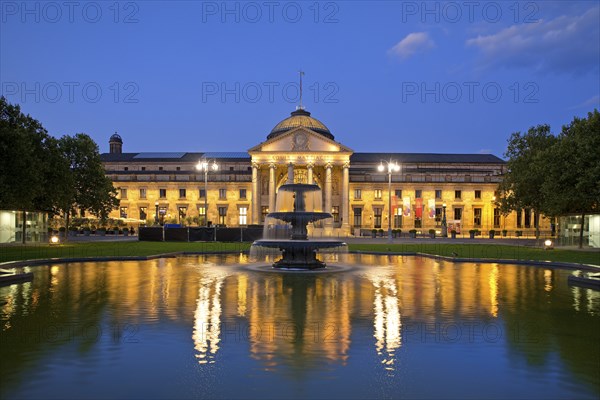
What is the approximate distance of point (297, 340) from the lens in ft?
32.0

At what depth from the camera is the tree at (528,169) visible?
5309cm

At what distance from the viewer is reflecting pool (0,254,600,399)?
23.8 ft

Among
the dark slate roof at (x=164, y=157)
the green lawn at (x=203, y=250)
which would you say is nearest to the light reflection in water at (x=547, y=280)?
the green lawn at (x=203, y=250)

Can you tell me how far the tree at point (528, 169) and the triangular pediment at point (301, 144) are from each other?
31.3 meters

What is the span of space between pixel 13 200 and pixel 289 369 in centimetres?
3538

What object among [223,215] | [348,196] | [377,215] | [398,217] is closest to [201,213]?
[223,215]

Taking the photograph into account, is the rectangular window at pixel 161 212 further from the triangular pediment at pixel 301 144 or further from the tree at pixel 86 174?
the tree at pixel 86 174

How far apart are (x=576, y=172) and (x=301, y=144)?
166ft

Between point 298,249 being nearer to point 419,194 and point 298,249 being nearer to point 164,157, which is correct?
point 419,194

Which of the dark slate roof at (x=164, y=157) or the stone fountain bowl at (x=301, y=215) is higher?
the dark slate roof at (x=164, y=157)

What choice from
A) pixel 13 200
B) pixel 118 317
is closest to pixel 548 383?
pixel 118 317

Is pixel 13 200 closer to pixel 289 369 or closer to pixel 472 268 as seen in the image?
pixel 472 268

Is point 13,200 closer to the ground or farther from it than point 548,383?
farther from it

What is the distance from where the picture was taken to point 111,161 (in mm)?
106062
